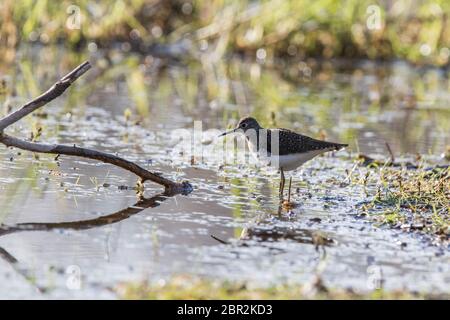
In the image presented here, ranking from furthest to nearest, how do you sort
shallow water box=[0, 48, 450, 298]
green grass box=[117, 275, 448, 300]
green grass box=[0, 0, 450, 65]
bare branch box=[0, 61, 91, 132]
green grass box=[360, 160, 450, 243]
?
1. green grass box=[0, 0, 450, 65]
2. green grass box=[360, 160, 450, 243]
3. bare branch box=[0, 61, 91, 132]
4. shallow water box=[0, 48, 450, 298]
5. green grass box=[117, 275, 448, 300]

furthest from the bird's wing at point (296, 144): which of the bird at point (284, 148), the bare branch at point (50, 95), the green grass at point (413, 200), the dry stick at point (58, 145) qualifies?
the bare branch at point (50, 95)

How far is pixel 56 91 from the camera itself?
24.1 feet

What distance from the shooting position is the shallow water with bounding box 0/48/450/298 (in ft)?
20.1

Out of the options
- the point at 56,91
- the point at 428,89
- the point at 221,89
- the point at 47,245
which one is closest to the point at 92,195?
the point at 56,91

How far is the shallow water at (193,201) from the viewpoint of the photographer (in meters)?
6.12

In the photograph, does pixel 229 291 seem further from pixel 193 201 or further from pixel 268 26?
pixel 268 26

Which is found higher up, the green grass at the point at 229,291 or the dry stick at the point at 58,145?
the dry stick at the point at 58,145

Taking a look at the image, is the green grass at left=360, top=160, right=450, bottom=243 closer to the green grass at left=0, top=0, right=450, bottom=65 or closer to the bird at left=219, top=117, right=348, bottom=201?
the bird at left=219, top=117, right=348, bottom=201

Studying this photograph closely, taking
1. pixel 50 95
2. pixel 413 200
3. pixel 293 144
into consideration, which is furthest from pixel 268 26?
pixel 50 95

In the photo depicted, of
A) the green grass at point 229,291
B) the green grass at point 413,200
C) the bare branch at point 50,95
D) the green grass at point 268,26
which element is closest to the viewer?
the green grass at point 229,291

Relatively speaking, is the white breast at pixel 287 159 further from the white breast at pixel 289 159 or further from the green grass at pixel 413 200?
the green grass at pixel 413 200

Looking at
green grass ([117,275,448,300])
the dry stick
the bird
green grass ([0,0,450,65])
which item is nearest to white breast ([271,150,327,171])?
the bird

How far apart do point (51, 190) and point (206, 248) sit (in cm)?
196

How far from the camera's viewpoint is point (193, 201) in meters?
7.95
